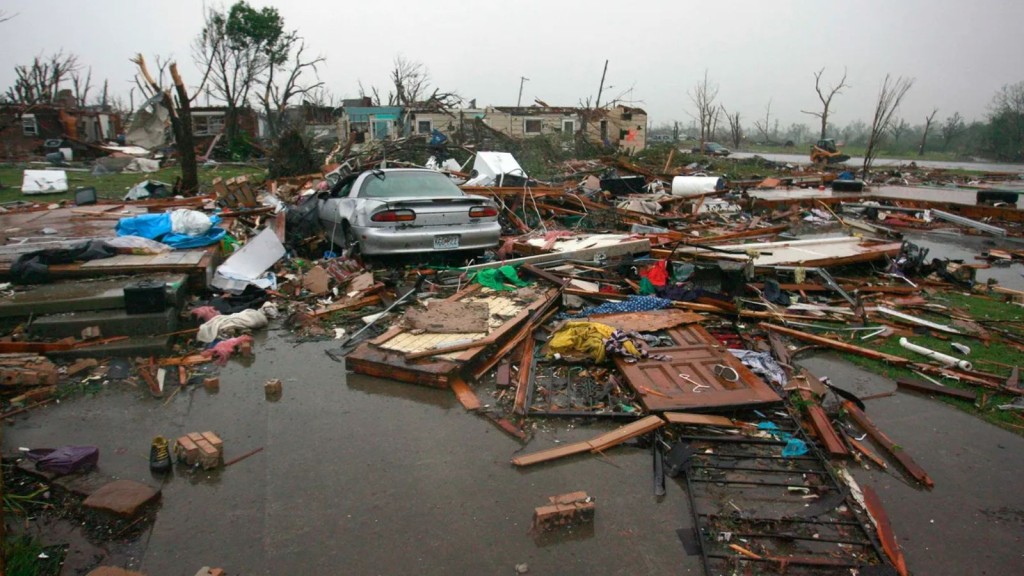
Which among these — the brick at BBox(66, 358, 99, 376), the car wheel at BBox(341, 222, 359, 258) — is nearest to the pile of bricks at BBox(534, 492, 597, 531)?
the brick at BBox(66, 358, 99, 376)

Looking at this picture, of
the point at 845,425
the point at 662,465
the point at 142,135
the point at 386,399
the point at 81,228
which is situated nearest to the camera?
the point at 662,465

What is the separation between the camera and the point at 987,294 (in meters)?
8.09

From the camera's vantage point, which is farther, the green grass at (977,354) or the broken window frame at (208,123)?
the broken window frame at (208,123)

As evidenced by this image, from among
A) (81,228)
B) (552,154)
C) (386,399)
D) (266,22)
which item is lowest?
(386,399)

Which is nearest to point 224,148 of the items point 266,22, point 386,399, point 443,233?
point 266,22

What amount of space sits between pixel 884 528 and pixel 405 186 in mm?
7344

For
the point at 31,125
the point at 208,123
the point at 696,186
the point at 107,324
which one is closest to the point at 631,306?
the point at 107,324

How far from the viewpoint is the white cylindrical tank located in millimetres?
16469

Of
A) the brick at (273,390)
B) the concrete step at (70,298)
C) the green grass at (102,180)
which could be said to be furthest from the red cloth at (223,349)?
the green grass at (102,180)

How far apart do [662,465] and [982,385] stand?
3447mm

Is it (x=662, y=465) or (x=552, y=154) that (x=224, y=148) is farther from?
(x=662, y=465)

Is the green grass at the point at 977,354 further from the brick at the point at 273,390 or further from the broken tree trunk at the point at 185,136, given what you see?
the broken tree trunk at the point at 185,136

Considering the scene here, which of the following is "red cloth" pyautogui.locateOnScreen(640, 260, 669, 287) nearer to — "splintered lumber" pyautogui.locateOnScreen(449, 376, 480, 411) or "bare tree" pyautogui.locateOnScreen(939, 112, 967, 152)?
"splintered lumber" pyautogui.locateOnScreen(449, 376, 480, 411)

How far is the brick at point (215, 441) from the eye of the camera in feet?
12.4
